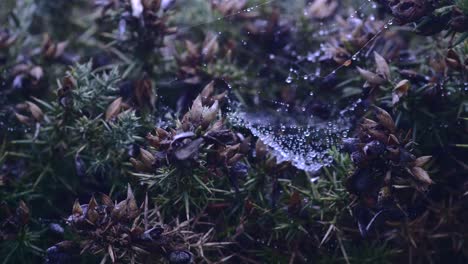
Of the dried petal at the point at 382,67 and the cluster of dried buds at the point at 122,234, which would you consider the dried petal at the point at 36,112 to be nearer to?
the cluster of dried buds at the point at 122,234

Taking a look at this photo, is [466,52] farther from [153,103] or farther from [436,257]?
[153,103]

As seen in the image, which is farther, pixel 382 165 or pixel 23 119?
pixel 23 119

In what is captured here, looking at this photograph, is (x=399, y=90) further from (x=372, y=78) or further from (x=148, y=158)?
(x=148, y=158)

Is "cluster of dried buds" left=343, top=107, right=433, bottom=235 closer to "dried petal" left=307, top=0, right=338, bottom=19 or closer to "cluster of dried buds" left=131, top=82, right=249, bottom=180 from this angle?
"cluster of dried buds" left=131, top=82, right=249, bottom=180

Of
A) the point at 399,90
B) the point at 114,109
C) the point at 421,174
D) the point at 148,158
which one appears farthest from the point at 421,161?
the point at 114,109

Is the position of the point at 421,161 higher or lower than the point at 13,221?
higher

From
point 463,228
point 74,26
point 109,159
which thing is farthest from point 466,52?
point 74,26

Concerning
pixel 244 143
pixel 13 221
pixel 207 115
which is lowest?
pixel 13 221
